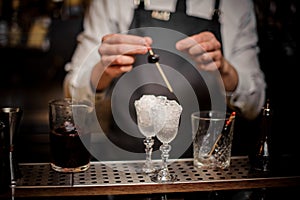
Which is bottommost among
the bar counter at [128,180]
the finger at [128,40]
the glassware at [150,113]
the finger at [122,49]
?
the bar counter at [128,180]

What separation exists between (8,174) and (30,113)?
1.38 metres

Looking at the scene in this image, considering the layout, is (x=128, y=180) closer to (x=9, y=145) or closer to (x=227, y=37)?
(x=9, y=145)

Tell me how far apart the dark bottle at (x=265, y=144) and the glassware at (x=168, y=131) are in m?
0.30

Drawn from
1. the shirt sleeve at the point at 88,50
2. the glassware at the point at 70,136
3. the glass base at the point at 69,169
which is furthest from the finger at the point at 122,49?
the glass base at the point at 69,169

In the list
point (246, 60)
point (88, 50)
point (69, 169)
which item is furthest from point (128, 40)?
point (246, 60)

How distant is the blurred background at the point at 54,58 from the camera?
2.46 meters

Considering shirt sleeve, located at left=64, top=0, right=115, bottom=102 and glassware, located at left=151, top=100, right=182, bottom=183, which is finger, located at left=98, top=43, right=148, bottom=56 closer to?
shirt sleeve, located at left=64, top=0, right=115, bottom=102

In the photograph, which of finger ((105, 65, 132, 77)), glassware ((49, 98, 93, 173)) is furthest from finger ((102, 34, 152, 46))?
glassware ((49, 98, 93, 173))

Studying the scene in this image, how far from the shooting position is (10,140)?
163cm

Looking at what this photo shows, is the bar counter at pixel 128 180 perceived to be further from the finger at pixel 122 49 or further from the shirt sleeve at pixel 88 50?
the shirt sleeve at pixel 88 50

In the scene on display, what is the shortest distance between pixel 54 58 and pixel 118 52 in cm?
96

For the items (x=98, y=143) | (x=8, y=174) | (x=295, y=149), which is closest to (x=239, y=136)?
(x=295, y=149)

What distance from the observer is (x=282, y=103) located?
2586mm

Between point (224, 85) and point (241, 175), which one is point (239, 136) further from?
point (241, 175)
